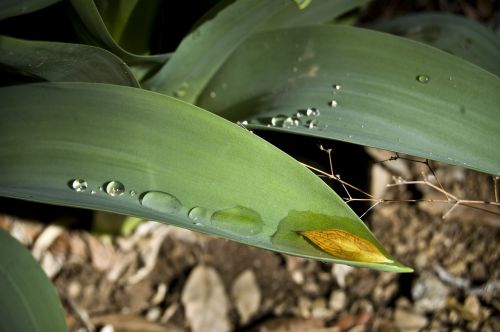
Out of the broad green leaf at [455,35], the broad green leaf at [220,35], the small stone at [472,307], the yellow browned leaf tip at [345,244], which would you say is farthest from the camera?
the small stone at [472,307]

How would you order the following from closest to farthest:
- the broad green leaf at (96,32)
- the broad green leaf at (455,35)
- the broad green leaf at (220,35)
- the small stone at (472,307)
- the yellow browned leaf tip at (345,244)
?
the yellow browned leaf tip at (345,244)
the broad green leaf at (96,32)
the broad green leaf at (220,35)
the broad green leaf at (455,35)
the small stone at (472,307)

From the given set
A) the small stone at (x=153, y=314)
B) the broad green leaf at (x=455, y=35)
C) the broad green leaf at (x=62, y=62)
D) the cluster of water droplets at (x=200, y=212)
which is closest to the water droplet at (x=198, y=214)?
the cluster of water droplets at (x=200, y=212)

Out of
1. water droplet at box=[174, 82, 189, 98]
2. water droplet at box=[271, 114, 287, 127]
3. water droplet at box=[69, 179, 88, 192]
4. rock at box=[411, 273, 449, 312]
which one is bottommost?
rock at box=[411, 273, 449, 312]

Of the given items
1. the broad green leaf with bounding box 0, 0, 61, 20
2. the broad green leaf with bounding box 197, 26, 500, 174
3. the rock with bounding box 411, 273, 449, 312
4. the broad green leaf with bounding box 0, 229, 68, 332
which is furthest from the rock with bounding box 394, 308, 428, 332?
the broad green leaf with bounding box 0, 0, 61, 20

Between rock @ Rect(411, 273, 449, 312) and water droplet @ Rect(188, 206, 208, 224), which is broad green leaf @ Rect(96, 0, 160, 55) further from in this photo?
rock @ Rect(411, 273, 449, 312)

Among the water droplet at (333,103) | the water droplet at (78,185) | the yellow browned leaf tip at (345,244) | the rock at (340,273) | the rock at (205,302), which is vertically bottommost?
the rock at (205,302)

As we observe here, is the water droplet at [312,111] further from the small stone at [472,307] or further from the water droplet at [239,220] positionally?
the small stone at [472,307]

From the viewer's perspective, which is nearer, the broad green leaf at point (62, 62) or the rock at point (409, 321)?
the broad green leaf at point (62, 62)
